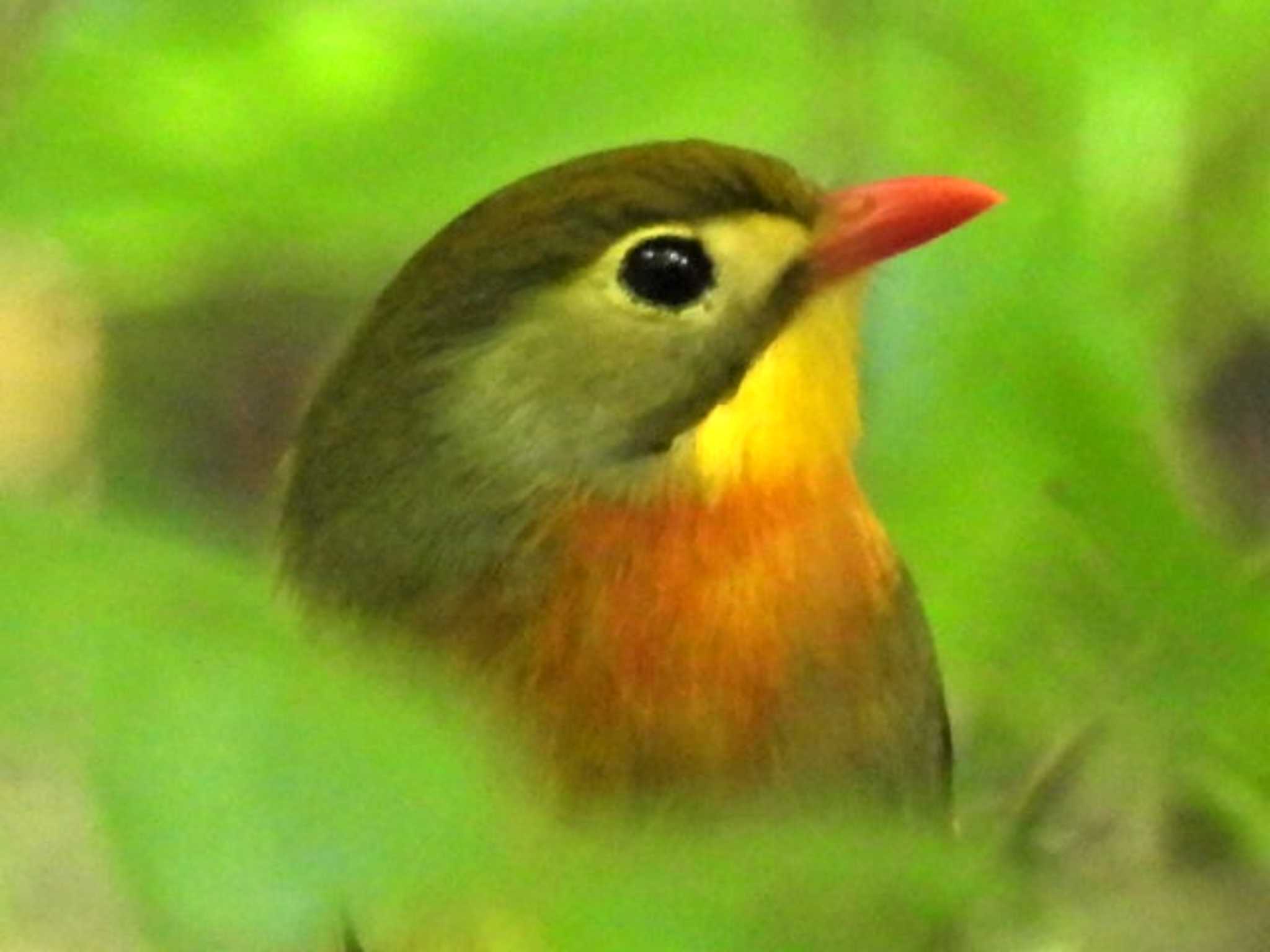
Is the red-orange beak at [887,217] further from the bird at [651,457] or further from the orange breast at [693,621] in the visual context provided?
the orange breast at [693,621]

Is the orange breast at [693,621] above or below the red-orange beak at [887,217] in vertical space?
below

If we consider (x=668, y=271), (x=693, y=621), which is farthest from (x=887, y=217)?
(x=693, y=621)

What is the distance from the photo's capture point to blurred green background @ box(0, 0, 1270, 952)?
1.61ft

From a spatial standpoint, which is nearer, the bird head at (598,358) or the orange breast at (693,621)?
the orange breast at (693,621)

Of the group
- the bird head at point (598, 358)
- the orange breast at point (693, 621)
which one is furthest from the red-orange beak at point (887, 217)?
the orange breast at point (693, 621)

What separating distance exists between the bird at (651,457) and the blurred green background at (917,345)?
0.11ft

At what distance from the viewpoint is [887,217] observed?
0.97 metres

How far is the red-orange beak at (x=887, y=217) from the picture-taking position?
2.91ft

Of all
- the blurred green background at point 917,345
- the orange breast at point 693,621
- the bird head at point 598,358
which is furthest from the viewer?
the bird head at point 598,358

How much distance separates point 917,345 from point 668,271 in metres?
0.22

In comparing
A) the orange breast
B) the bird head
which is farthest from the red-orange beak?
the orange breast

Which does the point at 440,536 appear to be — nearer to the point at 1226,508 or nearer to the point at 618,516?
the point at 618,516

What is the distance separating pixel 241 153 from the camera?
0.81 metres

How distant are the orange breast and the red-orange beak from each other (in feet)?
0.37
